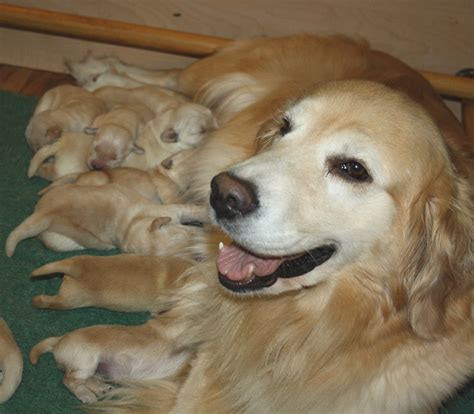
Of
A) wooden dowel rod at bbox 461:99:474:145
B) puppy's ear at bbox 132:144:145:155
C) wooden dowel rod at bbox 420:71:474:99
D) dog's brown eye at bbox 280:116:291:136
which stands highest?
dog's brown eye at bbox 280:116:291:136

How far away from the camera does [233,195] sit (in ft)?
5.38

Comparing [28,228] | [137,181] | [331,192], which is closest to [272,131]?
[331,192]

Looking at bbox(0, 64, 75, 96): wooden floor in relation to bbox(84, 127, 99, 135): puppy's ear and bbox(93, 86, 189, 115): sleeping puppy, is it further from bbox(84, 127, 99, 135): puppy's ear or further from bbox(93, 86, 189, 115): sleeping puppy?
bbox(84, 127, 99, 135): puppy's ear

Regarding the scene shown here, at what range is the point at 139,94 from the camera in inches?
127

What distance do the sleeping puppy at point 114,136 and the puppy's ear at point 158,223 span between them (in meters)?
0.47

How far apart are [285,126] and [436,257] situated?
0.53m

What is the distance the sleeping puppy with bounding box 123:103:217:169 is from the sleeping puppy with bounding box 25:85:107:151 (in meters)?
0.25

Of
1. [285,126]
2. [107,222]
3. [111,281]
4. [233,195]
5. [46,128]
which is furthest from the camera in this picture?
[46,128]

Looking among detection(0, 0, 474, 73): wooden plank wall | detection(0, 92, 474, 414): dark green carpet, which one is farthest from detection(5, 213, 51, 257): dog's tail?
detection(0, 0, 474, 73): wooden plank wall

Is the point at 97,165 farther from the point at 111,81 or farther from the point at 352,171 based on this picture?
the point at 352,171

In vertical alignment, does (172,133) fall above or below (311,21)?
below

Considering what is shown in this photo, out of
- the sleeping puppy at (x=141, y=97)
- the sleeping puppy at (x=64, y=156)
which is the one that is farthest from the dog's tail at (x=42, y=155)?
the sleeping puppy at (x=141, y=97)

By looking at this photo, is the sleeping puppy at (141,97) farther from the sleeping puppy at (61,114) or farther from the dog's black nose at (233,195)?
the dog's black nose at (233,195)

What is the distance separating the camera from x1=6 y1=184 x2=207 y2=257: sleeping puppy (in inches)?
96.6
